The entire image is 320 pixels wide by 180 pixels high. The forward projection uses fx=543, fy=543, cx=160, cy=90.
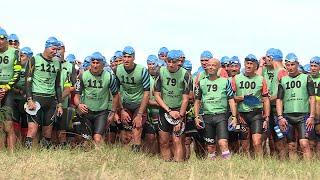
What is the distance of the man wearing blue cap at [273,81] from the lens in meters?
13.3

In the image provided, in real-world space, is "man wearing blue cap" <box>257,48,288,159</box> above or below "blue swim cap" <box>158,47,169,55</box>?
below

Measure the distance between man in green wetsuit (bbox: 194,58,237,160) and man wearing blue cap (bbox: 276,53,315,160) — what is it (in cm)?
123

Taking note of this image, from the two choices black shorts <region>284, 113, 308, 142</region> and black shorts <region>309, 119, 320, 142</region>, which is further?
black shorts <region>309, 119, 320, 142</region>

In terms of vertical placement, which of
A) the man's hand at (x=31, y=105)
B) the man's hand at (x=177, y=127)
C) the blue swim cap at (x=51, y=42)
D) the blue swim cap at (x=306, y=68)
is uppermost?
the blue swim cap at (x=51, y=42)

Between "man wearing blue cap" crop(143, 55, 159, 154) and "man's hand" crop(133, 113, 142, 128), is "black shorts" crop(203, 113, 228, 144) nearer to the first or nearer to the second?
"man wearing blue cap" crop(143, 55, 159, 154)

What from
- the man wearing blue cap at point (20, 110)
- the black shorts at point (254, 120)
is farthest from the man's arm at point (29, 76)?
the black shorts at point (254, 120)

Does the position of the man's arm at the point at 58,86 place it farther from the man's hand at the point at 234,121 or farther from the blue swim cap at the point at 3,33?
the man's hand at the point at 234,121

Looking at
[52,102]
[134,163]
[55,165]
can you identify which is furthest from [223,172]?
[52,102]

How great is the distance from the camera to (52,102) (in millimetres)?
12555

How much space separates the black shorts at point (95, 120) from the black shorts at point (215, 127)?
237 centimetres

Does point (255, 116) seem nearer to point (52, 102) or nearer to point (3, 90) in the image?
point (52, 102)

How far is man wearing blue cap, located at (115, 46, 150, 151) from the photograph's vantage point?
41.9 ft

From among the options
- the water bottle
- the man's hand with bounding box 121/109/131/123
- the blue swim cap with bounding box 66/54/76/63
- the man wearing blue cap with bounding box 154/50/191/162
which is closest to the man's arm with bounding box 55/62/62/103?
the man's hand with bounding box 121/109/131/123

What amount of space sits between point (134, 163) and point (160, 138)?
2948mm
